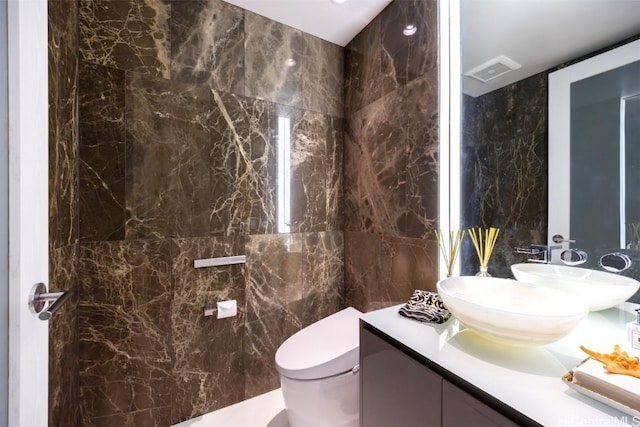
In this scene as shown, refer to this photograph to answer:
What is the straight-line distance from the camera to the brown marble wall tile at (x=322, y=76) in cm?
182

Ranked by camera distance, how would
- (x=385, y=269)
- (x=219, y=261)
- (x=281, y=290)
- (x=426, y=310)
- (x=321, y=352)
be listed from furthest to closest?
(x=281, y=290) < (x=385, y=269) < (x=219, y=261) < (x=321, y=352) < (x=426, y=310)

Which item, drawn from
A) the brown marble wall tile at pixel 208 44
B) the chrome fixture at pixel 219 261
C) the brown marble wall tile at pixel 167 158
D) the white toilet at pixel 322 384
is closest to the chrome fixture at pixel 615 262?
the white toilet at pixel 322 384

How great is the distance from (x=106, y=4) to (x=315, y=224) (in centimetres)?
165

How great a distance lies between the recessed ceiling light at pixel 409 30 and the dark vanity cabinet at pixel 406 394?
5.01 ft

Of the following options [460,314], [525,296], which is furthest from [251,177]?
[525,296]

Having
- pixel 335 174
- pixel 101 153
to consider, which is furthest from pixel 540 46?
pixel 101 153

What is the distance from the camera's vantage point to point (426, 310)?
958 mm

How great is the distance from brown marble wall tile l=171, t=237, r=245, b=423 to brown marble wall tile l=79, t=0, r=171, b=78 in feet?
3.21

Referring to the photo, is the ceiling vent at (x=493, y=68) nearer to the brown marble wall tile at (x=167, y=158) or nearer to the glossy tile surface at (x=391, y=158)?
the glossy tile surface at (x=391, y=158)

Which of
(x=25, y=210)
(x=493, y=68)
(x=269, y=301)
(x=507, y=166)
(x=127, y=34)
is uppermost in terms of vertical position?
(x=127, y=34)

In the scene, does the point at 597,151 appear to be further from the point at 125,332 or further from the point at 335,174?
the point at 125,332

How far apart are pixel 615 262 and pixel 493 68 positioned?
35.9 inches

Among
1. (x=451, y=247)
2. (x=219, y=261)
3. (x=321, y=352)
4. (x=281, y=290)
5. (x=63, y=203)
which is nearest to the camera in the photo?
(x=63, y=203)

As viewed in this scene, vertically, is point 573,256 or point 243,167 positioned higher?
point 243,167
